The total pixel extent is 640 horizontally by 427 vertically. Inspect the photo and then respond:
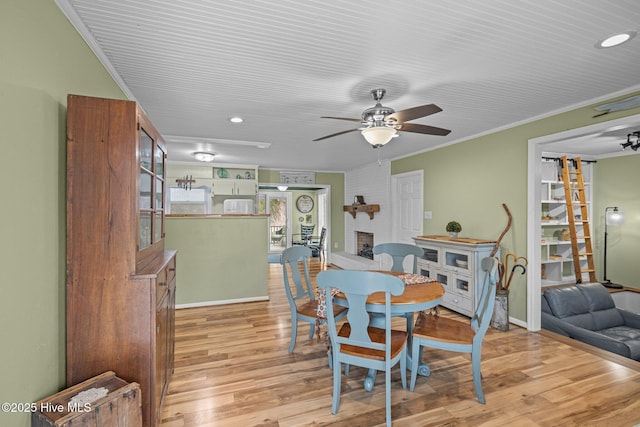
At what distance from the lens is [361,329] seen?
193 centimetres

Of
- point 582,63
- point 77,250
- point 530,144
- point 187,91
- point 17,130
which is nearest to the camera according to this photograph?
point 17,130

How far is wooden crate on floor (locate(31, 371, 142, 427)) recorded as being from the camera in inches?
45.1

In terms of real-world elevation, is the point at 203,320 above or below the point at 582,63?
below

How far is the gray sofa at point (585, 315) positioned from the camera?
3.40m

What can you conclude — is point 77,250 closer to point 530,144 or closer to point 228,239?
point 228,239

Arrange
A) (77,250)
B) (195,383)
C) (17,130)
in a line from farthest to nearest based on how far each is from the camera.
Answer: (195,383) → (77,250) → (17,130)

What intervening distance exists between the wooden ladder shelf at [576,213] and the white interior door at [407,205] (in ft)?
7.39

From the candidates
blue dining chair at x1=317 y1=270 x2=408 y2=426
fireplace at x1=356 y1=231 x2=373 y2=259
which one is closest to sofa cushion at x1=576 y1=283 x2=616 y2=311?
blue dining chair at x1=317 y1=270 x2=408 y2=426

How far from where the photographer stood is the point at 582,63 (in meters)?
2.15

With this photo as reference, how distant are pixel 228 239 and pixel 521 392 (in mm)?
3742

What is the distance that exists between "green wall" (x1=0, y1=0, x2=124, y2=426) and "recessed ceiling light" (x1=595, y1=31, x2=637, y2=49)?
10.1 ft

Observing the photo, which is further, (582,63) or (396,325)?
(396,325)

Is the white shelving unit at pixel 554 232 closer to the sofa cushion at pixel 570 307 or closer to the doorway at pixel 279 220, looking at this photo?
the sofa cushion at pixel 570 307

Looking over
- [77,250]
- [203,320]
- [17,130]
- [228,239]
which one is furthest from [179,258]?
[17,130]
